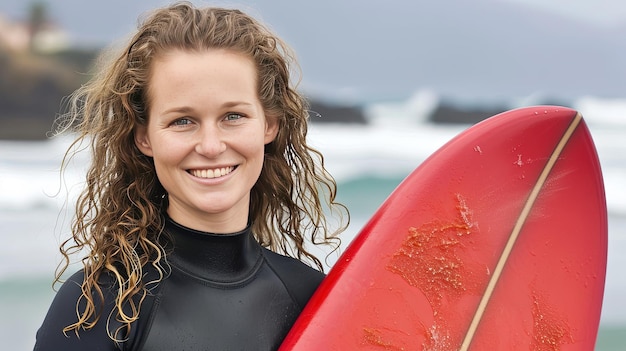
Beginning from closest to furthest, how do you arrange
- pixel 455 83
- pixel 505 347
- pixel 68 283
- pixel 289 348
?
1. pixel 68 283
2. pixel 289 348
3. pixel 505 347
4. pixel 455 83

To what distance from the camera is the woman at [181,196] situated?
6.20ft

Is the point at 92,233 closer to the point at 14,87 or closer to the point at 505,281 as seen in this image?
the point at 505,281

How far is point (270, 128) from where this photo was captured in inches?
85.7

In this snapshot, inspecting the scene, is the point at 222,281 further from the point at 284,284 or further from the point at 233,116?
the point at 233,116

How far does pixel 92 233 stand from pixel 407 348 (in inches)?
32.6

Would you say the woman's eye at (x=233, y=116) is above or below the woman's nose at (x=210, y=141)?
above

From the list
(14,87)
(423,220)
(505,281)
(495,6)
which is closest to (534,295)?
(505,281)

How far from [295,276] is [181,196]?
1.31 ft

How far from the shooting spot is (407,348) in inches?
85.7

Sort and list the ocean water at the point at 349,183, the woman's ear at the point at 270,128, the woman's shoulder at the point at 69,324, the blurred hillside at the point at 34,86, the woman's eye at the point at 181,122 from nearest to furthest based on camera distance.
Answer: the woman's shoulder at the point at 69,324 → the woman's eye at the point at 181,122 → the woman's ear at the point at 270,128 → the ocean water at the point at 349,183 → the blurred hillside at the point at 34,86

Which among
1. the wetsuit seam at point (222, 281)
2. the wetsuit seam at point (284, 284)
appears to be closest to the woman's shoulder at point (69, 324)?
the wetsuit seam at point (222, 281)

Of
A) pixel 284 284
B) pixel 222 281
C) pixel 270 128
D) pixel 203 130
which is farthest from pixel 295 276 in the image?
pixel 203 130

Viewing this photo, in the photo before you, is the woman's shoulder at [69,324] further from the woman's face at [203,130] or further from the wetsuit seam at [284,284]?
the wetsuit seam at [284,284]

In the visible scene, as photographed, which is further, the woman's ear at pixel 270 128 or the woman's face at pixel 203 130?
the woman's ear at pixel 270 128
